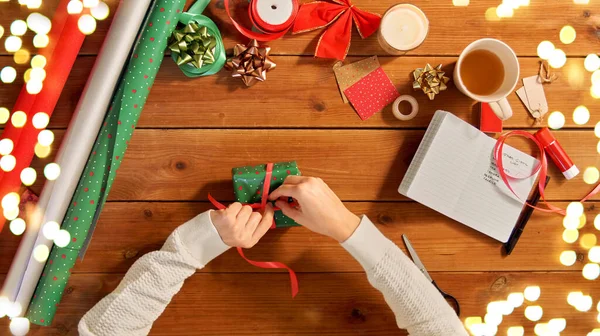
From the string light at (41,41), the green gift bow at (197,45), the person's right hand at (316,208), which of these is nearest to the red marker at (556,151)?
the person's right hand at (316,208)

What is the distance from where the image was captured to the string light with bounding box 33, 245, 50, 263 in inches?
35.8

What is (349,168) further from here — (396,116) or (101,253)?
(101,253)

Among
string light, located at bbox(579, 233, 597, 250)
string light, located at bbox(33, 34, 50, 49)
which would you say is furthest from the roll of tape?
string light, located at bbox(33, 34, 50, 49)

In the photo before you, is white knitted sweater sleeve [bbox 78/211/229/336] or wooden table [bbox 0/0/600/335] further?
wooden table [bbox 0/0/600/335]

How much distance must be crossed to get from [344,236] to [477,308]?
0.39m

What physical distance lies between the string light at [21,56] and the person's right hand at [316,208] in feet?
2.00

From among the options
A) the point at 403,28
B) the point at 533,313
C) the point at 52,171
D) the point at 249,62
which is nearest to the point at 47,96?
the point at 52,171

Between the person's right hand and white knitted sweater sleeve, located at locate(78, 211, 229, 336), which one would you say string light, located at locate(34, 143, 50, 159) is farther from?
the person's right hand

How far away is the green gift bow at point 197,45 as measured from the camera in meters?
0.91

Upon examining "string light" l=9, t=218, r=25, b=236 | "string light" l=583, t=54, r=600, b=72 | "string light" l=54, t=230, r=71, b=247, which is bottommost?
"string light" l=9, t=218, r=25, b=236

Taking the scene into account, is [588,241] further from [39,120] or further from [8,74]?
[8,74]

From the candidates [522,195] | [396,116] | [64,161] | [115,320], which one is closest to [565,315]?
[522,195]

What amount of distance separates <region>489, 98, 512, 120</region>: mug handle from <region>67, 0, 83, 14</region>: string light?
902mm

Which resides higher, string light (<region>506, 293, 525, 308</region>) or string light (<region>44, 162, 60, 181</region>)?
string light (<region>506, 293, 525, 308</region>)
